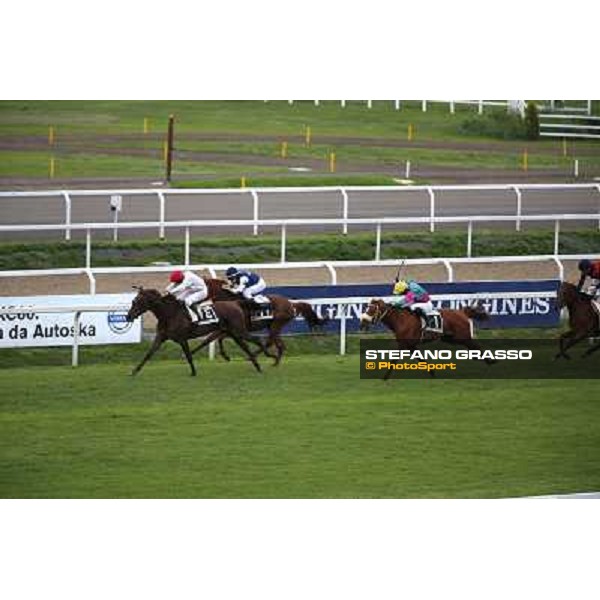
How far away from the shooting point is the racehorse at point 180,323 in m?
17.7

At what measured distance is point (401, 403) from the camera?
1744 cm

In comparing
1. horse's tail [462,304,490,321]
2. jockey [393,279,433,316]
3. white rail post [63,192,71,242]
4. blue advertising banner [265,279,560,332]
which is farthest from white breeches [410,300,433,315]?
white rail post [63,192,71,242]

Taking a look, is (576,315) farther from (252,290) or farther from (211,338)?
(211,338)

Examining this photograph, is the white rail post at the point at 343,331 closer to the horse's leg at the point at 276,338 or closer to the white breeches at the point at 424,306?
the horse's leg at the point at 276,338

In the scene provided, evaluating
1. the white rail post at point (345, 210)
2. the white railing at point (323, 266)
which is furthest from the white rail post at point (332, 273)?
the white rail post at point (345, 210)

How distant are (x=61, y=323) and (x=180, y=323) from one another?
95 cm

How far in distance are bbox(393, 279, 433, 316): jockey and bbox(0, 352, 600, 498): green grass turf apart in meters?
0.59

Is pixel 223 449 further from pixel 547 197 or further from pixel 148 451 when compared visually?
pixel 547 197

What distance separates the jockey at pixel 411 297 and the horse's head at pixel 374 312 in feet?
0.43

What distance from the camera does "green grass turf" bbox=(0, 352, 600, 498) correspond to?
15.5m

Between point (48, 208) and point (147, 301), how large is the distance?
1.92 meters

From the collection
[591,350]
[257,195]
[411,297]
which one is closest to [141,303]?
[411,297]

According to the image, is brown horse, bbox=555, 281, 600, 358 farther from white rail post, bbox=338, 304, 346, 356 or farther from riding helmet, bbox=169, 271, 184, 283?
riding helmet, bbox=169, 271, 184, 283

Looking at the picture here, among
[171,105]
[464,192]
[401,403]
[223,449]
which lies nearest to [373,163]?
[464,192]
